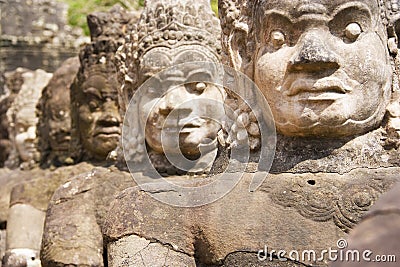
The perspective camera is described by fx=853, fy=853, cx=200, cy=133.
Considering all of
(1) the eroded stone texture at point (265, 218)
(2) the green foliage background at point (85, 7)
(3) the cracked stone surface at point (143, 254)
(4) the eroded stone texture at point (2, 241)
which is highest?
(2) the green foliage background at point (85, 7)

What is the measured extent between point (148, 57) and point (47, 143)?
3.05 m

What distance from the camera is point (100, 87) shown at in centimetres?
645

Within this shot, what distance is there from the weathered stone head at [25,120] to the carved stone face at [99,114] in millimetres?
1625

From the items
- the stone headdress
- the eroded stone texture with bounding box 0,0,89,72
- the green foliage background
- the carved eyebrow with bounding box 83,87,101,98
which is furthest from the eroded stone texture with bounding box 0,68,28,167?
the green foliage background

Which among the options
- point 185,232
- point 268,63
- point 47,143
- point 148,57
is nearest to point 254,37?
point 268,63

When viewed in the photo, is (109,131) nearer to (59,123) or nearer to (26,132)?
(59,123)

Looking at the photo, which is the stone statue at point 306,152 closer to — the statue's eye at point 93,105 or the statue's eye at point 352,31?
the statue's eye at point 352,31

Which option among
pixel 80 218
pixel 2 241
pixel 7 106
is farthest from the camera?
pixel 7 106

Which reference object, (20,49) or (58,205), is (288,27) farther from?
(20,49)

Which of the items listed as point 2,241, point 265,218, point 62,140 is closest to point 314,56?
point 265,218

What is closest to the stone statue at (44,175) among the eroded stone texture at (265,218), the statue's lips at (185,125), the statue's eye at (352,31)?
the statue's lips at (185,125)

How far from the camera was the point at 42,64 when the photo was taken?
483 inches

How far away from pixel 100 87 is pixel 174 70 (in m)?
1.69

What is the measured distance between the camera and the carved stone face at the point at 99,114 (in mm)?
6348
